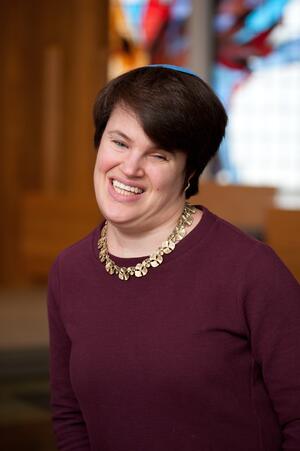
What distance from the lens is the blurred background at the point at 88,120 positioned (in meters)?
4.81

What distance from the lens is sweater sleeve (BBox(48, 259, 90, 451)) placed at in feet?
6.01

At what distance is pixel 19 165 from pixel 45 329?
1866 mm

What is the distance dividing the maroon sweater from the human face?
8 cm

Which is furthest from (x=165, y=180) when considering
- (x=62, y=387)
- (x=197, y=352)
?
(x=62, y=387)

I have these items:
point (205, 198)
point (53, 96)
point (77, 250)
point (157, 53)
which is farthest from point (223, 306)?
point (157, 53)

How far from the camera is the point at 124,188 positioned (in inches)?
65.6

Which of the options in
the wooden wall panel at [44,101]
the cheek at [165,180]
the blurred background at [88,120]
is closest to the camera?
the cheek at [165,180]

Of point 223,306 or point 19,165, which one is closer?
point 223,306

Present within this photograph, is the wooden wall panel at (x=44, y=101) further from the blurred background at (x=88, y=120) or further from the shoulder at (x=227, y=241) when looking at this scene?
the shoulder at (x=227, y=241)

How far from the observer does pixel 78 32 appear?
19.8 ft

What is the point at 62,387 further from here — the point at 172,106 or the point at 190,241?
the point at 172,106

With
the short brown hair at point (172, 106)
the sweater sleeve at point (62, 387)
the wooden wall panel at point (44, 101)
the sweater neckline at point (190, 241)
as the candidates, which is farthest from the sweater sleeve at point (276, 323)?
the wooden wall panel at point (44, 101)

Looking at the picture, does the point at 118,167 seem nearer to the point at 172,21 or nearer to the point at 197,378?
the point at 197,378

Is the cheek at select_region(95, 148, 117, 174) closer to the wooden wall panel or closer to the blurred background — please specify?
the blurred background
